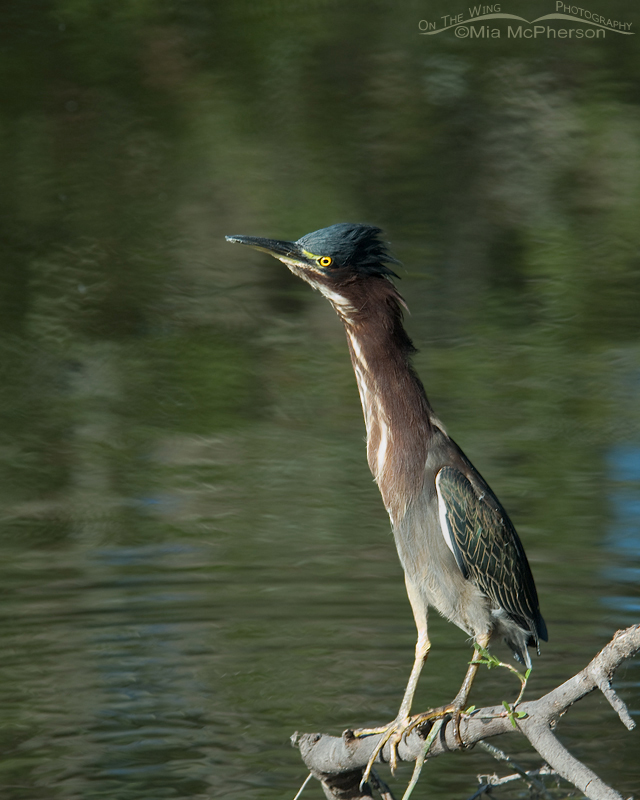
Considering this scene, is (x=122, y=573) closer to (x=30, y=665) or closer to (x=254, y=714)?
(x=30, y=665)

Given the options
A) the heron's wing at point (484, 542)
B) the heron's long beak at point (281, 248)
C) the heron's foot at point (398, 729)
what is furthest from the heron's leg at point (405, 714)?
the heron's long beak at point (281, 248)

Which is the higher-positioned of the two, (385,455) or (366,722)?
(385,455)

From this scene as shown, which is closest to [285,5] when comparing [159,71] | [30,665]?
[159,71]

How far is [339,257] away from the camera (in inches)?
133

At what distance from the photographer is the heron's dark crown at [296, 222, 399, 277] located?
133 inches

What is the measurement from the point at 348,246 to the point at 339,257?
0.04 meters

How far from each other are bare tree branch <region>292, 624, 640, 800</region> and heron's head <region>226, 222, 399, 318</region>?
3.88ft

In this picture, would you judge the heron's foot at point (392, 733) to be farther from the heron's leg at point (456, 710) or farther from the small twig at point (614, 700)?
the small twig at point (614, 700)

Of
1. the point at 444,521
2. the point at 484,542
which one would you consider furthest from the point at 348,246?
the point at 484,542

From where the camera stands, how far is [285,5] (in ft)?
39.7

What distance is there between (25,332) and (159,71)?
377 centimetres

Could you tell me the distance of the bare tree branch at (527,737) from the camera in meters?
2.38

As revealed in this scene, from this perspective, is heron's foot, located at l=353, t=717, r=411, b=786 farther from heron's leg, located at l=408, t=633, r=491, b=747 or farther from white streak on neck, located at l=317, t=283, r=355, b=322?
white streak on neck, located at l=317, t=283, r=355, b=322

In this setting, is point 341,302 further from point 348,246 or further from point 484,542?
point 484,542
